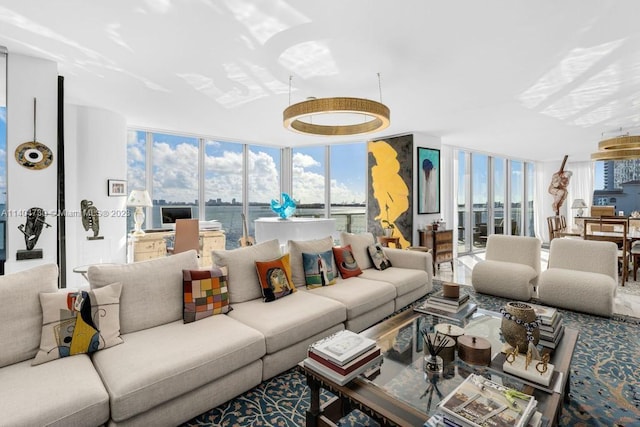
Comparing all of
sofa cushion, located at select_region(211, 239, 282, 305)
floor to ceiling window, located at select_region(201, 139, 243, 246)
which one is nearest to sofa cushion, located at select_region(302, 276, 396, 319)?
sofa cushion, located at select_region(211, 239, 282, 305)

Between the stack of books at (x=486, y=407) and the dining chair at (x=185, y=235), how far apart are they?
15.2 feet

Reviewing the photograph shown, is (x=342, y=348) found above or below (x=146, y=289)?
below

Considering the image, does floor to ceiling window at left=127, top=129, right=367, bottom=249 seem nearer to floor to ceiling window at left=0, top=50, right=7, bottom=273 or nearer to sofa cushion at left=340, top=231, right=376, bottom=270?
floor to ceiling window at left=0, top=50, right=7, bottom=273

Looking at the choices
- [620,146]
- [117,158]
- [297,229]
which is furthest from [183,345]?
[620,146]

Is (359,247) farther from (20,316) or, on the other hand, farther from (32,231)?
(32,231)

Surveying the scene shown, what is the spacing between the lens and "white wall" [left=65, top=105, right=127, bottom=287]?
14.4 feet

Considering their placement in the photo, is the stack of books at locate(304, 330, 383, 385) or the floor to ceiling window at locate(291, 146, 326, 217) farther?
the floor to ceiling window at locate(291, 146, 326, 217)

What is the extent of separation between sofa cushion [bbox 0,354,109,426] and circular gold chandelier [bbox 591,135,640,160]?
6.44 m

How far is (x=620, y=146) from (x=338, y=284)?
15.7ft

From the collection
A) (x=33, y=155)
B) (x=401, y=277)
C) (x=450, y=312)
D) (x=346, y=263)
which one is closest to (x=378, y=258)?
(x=401, y=277)

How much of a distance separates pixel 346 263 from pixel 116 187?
12.2 feet

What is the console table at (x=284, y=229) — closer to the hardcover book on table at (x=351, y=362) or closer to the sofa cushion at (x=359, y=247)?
the sofa cushion at (x=359, y=247)

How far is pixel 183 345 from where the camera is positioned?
6.43 feet

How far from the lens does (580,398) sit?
6.78 ft
